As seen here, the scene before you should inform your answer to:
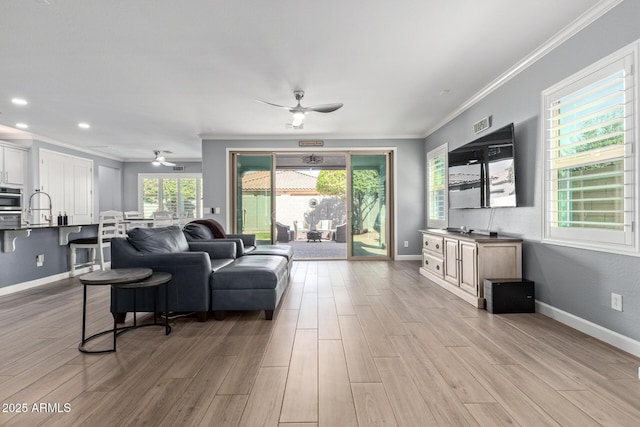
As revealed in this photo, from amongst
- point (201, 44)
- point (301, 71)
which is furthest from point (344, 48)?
point (201, 44)

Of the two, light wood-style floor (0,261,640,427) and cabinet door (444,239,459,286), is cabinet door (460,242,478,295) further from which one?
light wood-style floor (0,261,640,427)

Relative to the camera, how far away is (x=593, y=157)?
8.70 feet

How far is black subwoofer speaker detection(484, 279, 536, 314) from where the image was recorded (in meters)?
3.28

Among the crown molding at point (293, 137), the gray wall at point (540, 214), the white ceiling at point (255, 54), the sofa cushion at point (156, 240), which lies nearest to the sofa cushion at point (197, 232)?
the sofa cushion at point (156, 240)

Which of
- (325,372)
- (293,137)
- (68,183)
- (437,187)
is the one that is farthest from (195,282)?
(68,183)

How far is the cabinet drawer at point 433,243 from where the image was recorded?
4.57 m

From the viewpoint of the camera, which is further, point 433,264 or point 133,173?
point 133,173

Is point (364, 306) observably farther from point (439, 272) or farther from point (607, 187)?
point (607, 187)

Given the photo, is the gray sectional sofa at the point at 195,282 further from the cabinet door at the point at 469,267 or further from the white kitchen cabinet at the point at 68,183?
the white kitchen cabinet at the point at 68,183

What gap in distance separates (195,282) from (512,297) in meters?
3.08

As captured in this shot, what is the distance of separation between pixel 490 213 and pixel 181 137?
586 cm

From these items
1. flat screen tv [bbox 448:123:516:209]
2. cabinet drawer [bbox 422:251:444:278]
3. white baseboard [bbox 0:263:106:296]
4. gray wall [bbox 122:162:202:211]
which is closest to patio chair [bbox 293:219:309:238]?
gray wall [bbox 122:162:202:211]

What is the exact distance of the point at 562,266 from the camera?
2986 millimetres

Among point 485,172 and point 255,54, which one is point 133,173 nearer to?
point 255,54
